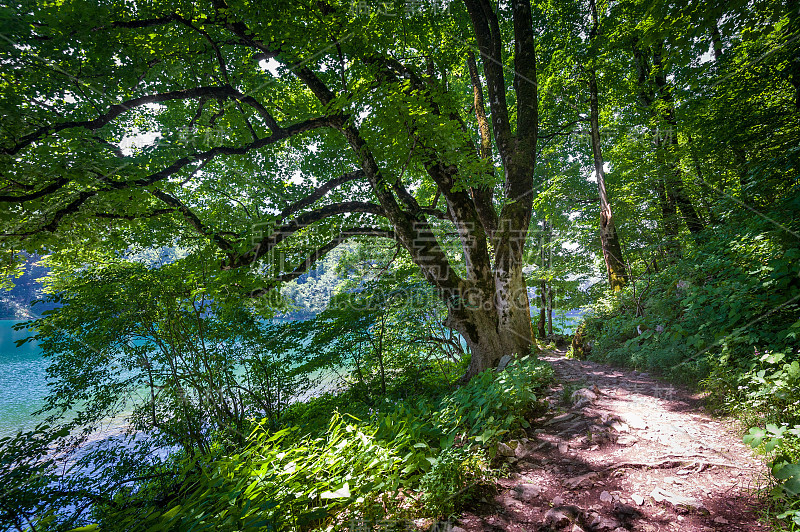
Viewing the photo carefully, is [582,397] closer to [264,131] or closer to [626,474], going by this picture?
[626,474]

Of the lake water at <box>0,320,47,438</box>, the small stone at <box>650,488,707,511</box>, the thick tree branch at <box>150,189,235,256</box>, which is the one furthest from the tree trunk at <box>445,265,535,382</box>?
the lake water at <box>0,320,47,438</box>

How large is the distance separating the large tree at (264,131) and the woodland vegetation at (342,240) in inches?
1.8

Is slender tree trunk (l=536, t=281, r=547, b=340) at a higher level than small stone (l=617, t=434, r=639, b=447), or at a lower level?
lower

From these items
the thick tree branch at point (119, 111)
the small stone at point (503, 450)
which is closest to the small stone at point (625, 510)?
the small stone at point (503, 450)

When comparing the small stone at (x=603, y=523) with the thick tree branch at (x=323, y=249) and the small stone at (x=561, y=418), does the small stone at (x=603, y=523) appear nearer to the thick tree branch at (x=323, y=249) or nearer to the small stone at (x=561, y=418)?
the small stone at (x=561, y=418)

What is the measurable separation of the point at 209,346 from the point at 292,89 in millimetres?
5950

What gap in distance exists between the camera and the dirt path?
1.66 m

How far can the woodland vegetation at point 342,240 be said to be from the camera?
97.7 inches

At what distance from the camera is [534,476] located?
219cm

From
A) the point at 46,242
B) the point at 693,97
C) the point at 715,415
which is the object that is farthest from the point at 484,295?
the point at 46,242

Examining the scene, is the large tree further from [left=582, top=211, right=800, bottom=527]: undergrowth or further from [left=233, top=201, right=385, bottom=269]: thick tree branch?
[left=582, top=211, right=800, bottom=527]: undergrowth

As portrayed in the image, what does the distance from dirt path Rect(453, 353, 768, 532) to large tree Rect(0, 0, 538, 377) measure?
2.69m

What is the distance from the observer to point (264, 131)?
7.48 meters

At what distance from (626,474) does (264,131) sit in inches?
343
